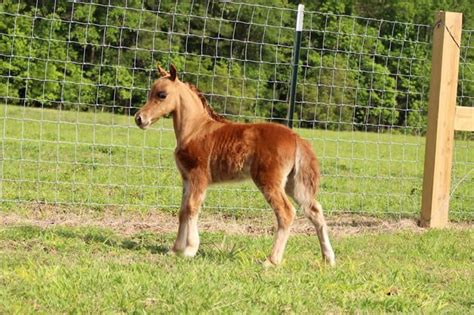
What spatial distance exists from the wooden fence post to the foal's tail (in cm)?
267

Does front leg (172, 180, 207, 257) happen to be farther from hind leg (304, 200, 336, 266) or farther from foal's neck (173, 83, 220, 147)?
hind leg (304, 200, 336, 266)

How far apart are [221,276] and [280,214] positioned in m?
1.03

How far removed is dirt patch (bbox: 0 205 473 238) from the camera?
7.93 m

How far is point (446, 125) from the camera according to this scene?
346 inches

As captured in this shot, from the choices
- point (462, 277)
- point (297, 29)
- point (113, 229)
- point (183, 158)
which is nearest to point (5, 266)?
point (183, 158)

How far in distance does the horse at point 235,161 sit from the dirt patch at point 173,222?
133 centimetres

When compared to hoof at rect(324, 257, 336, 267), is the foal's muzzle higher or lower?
higher

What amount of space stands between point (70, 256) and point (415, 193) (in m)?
6.70

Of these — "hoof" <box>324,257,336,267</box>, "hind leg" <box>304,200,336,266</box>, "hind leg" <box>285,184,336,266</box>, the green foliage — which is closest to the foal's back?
"hind leg" <box>285,184,336,266</box>

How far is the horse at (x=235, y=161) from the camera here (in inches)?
249

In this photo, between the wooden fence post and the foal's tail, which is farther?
the wooden fence post

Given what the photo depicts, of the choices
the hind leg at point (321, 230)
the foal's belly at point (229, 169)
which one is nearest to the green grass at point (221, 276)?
the hind leg at point (321, 230)

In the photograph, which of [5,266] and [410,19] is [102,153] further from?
[410,19]

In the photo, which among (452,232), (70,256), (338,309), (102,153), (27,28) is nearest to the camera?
(338,309)
